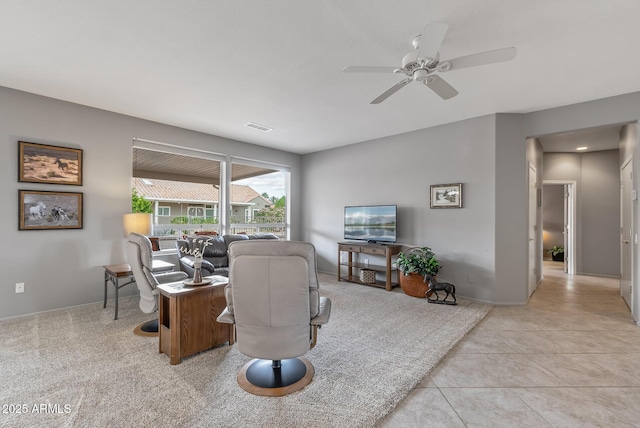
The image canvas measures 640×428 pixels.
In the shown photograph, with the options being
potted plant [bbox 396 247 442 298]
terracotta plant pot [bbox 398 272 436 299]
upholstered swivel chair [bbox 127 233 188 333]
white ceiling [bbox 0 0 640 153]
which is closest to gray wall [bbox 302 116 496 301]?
potted plant [bbox 396 247 442 298]

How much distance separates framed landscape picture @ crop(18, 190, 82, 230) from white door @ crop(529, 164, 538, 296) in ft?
21.4

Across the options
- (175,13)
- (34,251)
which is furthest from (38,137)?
(175,13)

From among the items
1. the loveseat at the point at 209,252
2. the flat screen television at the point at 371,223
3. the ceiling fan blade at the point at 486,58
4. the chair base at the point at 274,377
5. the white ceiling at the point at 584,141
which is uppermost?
the white ceiling at the point at 584,141

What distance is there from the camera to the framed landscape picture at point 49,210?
357 cm

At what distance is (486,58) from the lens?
2086mm

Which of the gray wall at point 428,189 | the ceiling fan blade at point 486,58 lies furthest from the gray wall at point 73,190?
the ceiling fan blade at point 486,58

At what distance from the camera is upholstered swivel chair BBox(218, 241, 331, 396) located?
1.93 m

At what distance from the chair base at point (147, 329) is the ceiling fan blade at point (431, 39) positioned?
352cm

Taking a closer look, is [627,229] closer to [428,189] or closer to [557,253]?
[428,189]

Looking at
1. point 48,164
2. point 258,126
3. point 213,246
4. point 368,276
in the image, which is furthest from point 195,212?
point 368,276

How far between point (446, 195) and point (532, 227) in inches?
59.9

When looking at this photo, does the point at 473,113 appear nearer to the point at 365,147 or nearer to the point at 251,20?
the point at 365,147

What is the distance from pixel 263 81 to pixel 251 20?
0.99m

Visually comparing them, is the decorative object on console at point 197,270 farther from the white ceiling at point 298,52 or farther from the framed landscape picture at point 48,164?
the framed landscape picture at point 48,164
